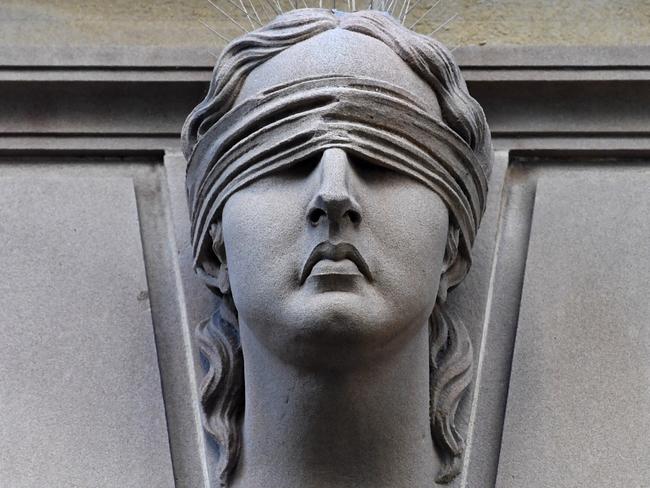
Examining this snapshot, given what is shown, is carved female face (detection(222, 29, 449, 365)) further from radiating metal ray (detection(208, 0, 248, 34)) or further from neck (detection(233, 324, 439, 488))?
radiating metal ray (detection(208, 0, 248, 34))

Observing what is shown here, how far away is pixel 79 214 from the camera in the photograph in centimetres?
378

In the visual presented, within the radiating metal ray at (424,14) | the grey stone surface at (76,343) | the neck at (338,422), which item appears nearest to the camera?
the neck at (338,422)

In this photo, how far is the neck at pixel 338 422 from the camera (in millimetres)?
3213

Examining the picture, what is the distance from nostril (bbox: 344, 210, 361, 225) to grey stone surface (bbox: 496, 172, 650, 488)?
24.6 inches

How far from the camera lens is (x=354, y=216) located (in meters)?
3.14

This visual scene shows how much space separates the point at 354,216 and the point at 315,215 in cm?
8

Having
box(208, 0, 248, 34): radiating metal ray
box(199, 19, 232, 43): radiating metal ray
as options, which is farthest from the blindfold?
box(199, 19, 232, 43): radiating metal ray

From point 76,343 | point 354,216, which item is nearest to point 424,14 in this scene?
point 354,216

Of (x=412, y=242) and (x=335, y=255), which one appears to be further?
(x=412, y=242)

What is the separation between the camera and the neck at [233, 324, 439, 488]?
3213 millimetres

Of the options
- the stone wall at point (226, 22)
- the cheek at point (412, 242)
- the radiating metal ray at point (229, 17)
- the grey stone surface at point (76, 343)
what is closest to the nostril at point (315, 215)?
the cheek at point (412, 242)

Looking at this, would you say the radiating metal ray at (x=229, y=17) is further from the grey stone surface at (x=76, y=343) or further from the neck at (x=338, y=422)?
the neck at (x=338, y=422)

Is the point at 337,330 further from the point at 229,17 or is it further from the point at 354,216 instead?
the point at 229,17

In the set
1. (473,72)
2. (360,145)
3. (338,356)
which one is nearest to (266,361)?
(338,356)
